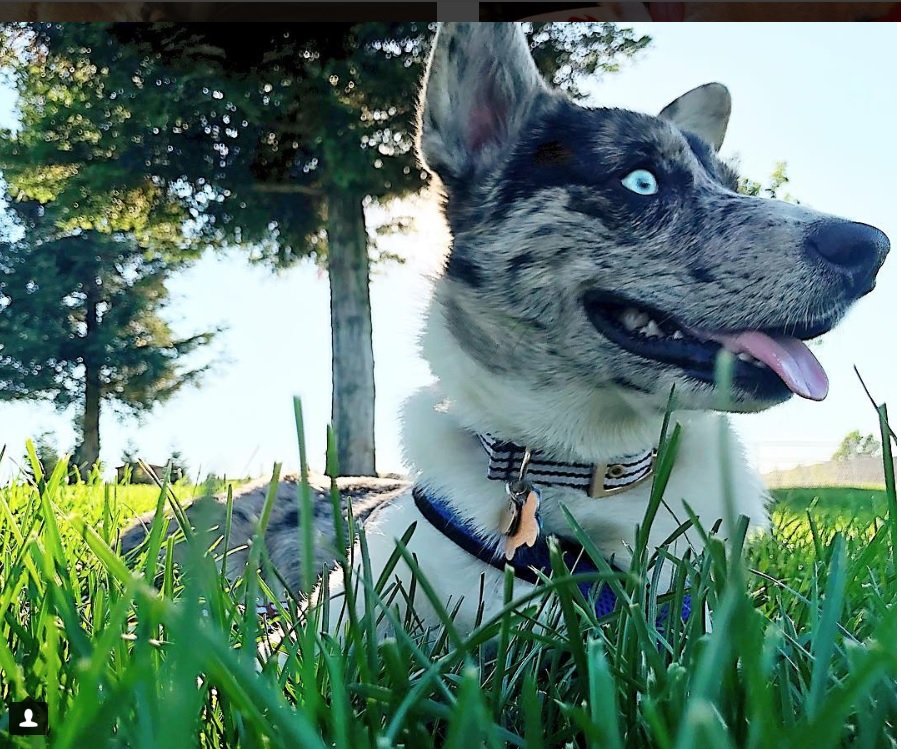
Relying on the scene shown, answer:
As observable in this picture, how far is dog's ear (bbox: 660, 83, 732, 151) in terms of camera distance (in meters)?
1.28

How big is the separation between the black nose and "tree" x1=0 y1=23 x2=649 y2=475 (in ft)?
1.42

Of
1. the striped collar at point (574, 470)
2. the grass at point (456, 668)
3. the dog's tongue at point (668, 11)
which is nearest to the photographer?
the grass at point (456, 668)

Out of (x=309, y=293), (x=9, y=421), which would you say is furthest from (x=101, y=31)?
(x=9, y=421)

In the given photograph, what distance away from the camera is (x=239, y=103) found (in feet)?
4.62

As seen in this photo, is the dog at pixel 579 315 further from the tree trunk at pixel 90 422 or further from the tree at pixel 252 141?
the tree trunk at pixel 90 422

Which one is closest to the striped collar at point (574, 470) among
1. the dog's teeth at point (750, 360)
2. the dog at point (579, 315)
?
the dog at point (579, 315)

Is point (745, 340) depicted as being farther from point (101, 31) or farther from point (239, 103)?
point (101, 31)

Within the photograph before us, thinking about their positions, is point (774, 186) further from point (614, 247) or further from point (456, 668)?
point (456, 668)

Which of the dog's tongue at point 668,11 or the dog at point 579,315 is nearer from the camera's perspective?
the dog's tongue at point 668,11

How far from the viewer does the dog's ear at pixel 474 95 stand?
129cm

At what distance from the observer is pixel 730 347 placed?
4.19 ft

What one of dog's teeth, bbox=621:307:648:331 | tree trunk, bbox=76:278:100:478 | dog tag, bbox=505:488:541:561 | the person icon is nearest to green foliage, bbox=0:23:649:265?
tree trunk, bbox=76:278:100:478

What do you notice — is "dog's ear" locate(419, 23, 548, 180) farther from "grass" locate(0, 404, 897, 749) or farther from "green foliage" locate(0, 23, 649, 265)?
"grass" locate(0, 404, 897, 749)

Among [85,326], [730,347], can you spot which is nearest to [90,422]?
[85,326]
